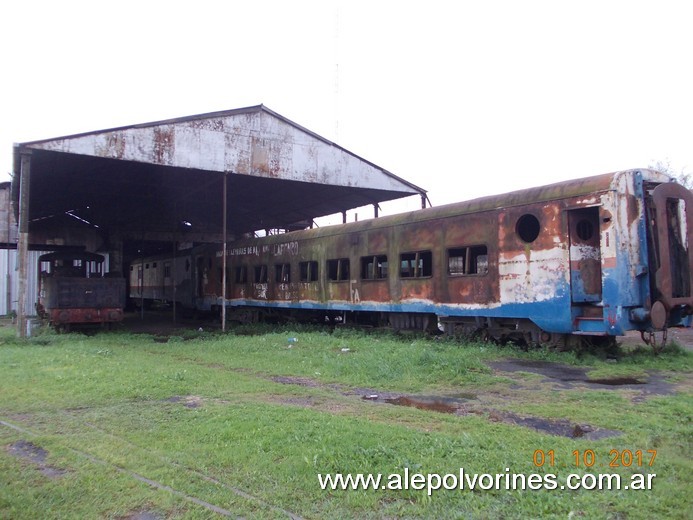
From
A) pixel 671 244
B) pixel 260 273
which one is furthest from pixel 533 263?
pixel 260 273

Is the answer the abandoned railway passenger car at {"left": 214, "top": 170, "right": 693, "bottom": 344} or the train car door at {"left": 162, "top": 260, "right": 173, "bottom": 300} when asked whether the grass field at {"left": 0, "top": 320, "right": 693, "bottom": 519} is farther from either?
the train car door at {"left": 162, "top": 260, "right": 173, "bottom": 300}

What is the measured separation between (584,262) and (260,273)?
1414cm

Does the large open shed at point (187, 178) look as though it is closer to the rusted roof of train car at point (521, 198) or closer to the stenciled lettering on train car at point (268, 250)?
the stenciled lettering on train car at point (268, 250)

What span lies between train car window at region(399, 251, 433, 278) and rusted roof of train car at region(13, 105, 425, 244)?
5872 mm

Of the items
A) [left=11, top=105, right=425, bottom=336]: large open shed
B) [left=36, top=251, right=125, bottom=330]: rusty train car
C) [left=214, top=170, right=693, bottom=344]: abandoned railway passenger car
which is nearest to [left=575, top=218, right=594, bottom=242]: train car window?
[left=214, top=170, right=693, bottom=344]: abandoned railway passenger car

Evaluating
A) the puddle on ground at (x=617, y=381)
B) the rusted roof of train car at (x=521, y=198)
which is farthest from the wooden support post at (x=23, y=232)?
the puddle on ground at (x=617, y=381)

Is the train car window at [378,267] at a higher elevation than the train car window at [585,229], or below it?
below

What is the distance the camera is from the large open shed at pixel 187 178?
1611 centimetres

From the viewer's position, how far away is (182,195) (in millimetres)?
24953

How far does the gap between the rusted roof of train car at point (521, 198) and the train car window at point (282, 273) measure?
4.56 metres

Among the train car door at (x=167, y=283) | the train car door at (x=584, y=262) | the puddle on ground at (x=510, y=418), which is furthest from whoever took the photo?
the train car door at (x=167, y=283)

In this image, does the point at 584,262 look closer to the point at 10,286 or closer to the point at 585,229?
the point at 585,229

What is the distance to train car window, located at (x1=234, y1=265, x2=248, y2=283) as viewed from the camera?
22.8 meters

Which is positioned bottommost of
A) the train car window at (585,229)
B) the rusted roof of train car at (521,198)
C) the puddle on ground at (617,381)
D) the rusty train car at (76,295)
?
the puddle on ground at (617,381)
